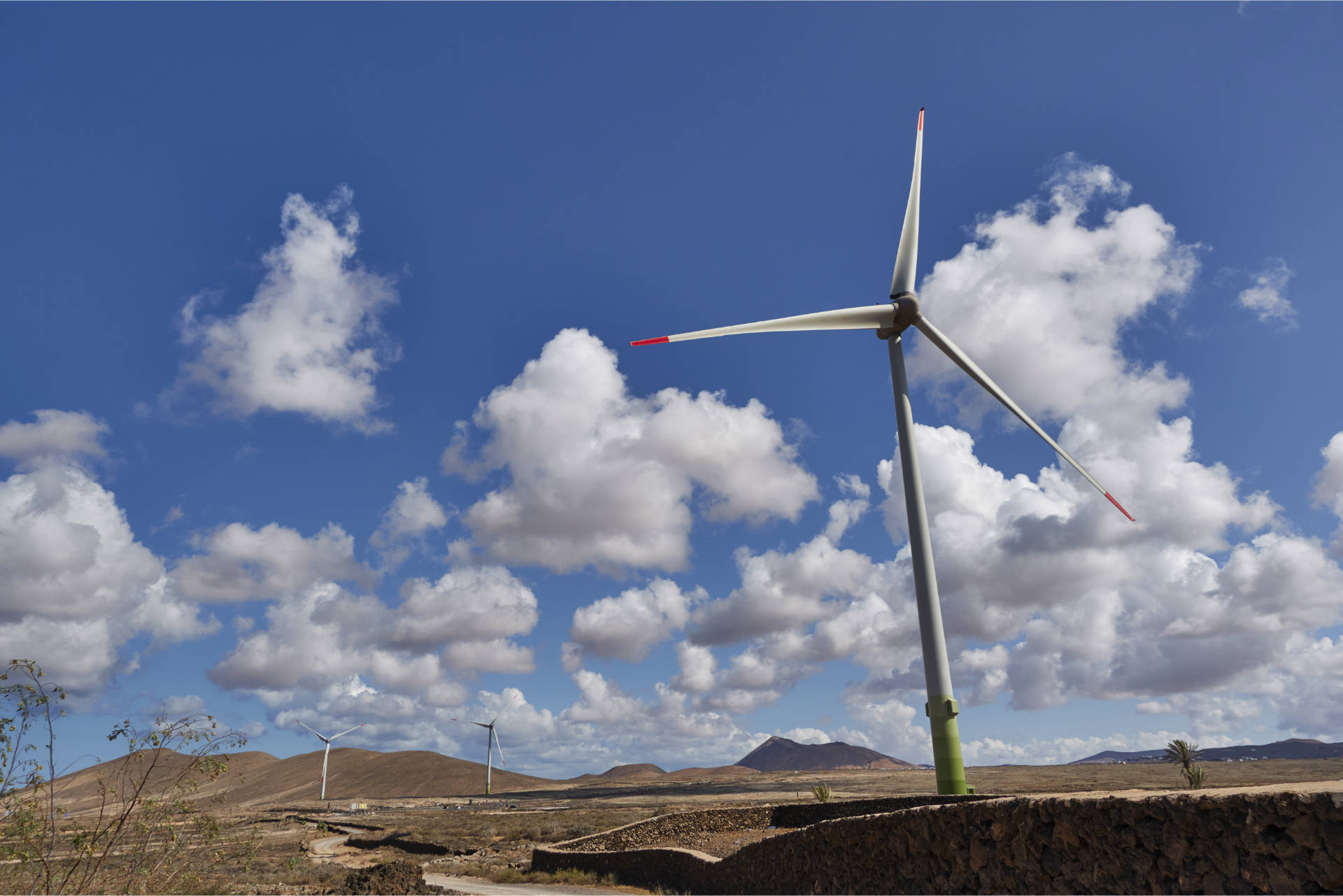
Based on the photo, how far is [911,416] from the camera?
98.3 ft

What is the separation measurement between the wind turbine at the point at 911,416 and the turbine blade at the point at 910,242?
1.3 inches

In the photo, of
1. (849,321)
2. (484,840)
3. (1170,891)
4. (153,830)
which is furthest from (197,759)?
(484,840)

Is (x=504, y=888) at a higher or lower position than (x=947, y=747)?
lower

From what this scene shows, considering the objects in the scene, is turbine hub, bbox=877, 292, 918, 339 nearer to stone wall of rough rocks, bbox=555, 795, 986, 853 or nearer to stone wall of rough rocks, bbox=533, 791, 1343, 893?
stone wall of rough rocks, bbox=533, 791, 1343, 893

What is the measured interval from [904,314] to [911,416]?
5478mm

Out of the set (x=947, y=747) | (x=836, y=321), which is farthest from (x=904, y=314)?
(x=947, y=747)

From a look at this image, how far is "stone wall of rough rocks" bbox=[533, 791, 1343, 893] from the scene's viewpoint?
27.7ft

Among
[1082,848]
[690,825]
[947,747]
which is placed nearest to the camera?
[1082,848]

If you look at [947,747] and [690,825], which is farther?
[690,825]

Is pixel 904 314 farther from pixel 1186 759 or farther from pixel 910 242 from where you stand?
pixel 1186 759

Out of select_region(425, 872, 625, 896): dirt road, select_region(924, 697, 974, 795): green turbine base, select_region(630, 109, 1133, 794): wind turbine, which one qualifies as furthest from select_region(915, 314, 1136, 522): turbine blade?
select_region(425, 872, 625, 896): dirt road

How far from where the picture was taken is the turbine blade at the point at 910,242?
3369 cm

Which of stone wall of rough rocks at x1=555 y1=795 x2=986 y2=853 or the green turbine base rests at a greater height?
the green turbine base

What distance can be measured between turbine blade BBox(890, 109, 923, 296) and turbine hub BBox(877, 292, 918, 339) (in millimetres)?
808
